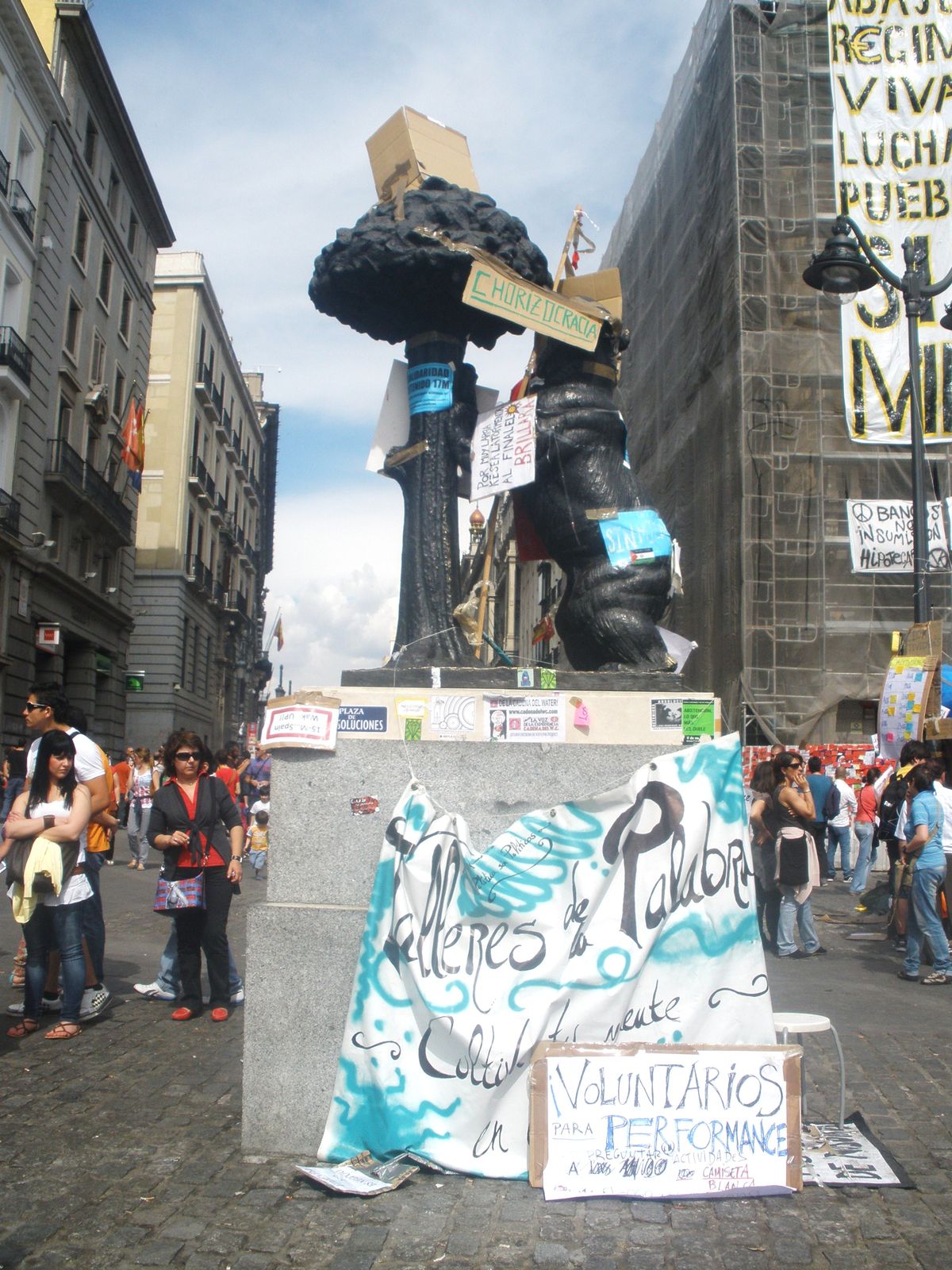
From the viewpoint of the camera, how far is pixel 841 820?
1483cm

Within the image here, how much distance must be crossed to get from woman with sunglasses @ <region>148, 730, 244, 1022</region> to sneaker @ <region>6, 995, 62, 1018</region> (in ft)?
2.33

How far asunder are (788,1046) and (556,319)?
10.3ft

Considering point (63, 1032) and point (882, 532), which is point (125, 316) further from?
point (63, 1032)

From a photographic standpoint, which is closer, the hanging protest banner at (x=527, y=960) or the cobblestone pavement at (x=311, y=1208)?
the cobblestone pavement at (x=311, y=1208)

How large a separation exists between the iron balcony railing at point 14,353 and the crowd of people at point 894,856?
64.8 ft

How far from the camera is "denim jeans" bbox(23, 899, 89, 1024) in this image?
6074 mm

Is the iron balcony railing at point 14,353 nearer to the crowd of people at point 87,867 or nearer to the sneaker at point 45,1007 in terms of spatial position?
the crowd of people at point 87,867

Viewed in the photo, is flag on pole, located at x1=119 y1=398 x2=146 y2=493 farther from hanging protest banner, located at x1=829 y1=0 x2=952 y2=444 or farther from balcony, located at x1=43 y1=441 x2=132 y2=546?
hanging protest banner, located at x1=829 y1=0 x2=952 y2=444

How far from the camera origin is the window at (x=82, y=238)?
2909cm

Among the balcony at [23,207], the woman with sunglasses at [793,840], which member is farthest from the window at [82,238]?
the woman with sunglasses at [793,840]

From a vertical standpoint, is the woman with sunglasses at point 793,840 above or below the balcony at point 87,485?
below

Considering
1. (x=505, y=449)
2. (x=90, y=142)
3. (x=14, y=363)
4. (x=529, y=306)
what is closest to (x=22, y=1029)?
(x=505, y=449)

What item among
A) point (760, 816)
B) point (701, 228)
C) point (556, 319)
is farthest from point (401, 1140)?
point (701, 228)

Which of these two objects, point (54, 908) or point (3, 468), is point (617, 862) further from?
point (3, 468)
